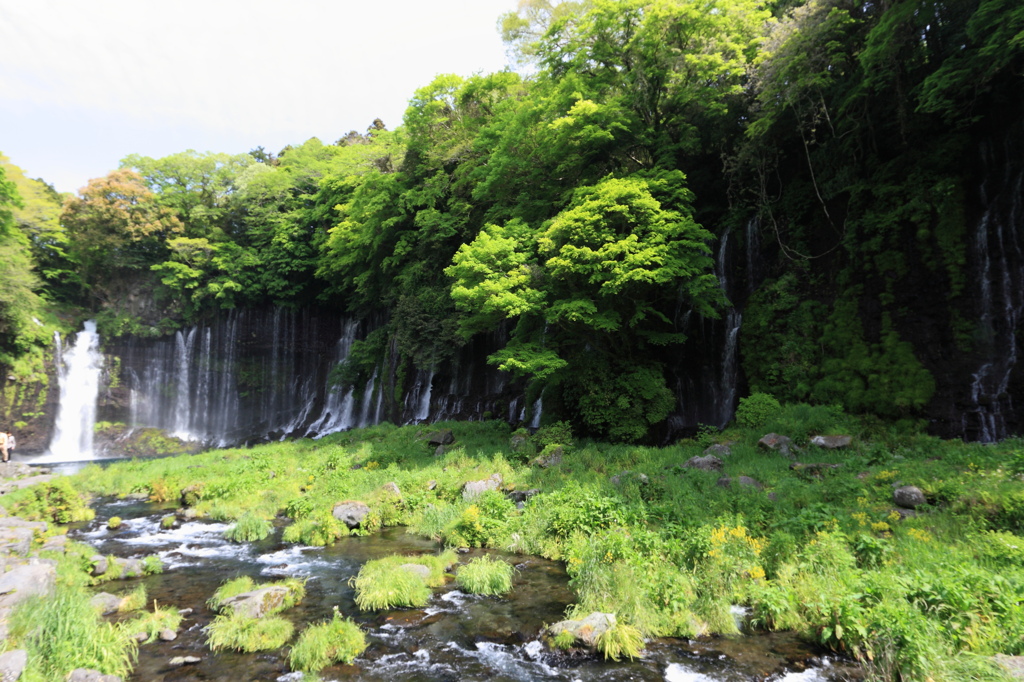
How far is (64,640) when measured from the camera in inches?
219

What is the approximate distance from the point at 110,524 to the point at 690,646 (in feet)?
44.5

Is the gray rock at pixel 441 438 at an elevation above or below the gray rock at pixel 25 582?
above

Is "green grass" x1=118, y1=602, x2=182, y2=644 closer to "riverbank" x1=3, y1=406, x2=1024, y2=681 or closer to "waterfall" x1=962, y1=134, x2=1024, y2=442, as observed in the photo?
"riverbank" x1=3, y1=406, x2=1024, y2=681

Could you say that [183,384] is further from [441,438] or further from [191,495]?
[441,438]

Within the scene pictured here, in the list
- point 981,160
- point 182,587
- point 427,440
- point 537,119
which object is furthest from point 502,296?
point 981,160

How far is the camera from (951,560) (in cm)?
613

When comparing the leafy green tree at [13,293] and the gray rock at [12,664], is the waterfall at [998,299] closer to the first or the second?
the gray rock at [12,664]

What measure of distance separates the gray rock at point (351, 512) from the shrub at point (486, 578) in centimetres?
437

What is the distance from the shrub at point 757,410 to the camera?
14.9 metres

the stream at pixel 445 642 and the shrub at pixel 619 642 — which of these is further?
the shrub at pixel 619 642

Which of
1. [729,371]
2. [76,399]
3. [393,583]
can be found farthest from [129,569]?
[76,399]

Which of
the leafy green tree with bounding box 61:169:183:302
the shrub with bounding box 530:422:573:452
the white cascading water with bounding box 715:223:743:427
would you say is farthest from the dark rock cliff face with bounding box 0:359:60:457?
the white cascading water with bounding box 715:223:743:427

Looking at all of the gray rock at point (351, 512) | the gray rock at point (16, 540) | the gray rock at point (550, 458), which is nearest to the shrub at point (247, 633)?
the gray rock at point (351, 512)

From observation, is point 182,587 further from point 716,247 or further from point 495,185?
point 716,247
